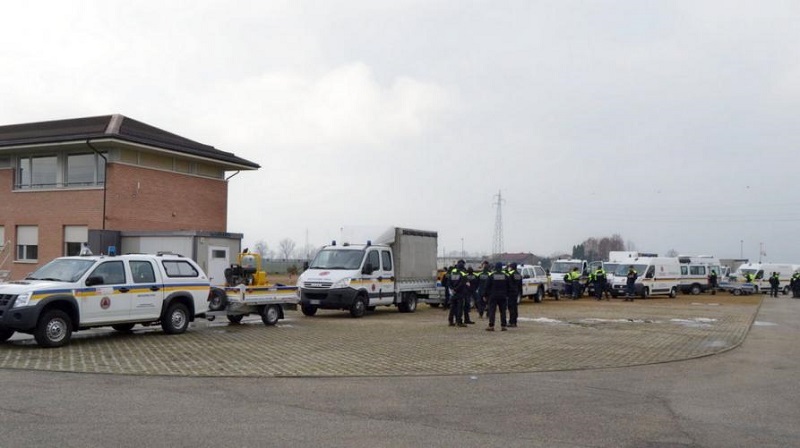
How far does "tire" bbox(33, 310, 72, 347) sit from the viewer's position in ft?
44.6

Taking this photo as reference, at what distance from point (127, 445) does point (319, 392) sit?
10.6 feet

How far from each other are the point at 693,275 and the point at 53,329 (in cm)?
4160

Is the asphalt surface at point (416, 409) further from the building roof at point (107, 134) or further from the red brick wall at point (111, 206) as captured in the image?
the building roof at point (107, 134)

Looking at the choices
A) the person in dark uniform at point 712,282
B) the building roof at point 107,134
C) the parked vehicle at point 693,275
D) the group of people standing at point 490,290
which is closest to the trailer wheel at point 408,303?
the group of people standing at point 490,290

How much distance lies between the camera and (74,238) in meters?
28.1

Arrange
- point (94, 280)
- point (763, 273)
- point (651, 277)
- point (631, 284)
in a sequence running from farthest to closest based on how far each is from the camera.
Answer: point (763, 273) < point (651, 277) < point (631, 284) < point (94, 280)

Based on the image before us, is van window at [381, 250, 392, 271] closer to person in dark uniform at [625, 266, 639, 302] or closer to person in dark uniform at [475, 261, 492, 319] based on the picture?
person in dark uniform at [475, 261, 492, 319]

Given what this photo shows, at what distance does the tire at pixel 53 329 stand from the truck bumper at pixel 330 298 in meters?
8.77

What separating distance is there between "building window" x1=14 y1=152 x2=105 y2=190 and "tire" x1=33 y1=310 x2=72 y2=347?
14.7 meters

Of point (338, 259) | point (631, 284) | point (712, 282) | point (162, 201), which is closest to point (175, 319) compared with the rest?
point (338, 259)

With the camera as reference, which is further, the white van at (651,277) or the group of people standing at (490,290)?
the white van at (651,277)

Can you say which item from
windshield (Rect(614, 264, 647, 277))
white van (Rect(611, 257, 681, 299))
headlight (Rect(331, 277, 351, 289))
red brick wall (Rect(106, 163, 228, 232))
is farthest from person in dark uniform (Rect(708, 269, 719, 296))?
headlight (Rect(331, 277, 351, 289))

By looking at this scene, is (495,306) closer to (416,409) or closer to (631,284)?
(416,409)

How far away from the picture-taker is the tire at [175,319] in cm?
1645
